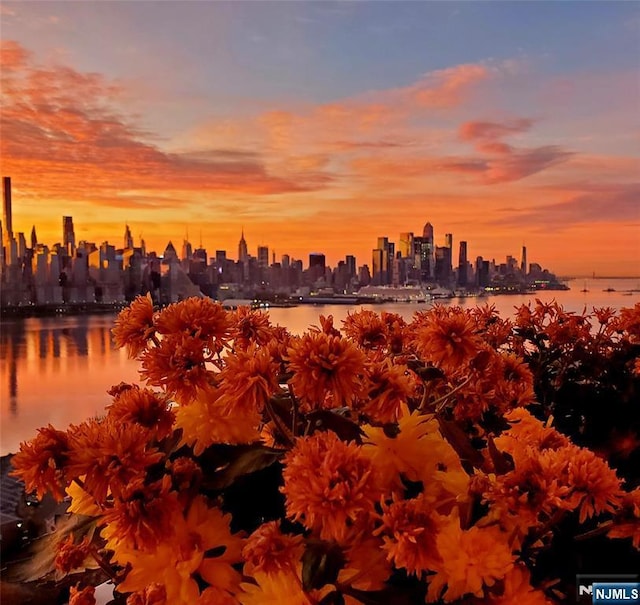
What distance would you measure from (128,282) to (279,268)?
24.2 inches

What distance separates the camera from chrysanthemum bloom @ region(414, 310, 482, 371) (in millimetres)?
406

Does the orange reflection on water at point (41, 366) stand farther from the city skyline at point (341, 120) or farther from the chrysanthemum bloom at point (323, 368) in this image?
the chrysanthemum bloom at point (323, 368)

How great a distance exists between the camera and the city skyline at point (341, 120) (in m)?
1.38

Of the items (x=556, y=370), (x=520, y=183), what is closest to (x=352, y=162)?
(x=520, y=183)

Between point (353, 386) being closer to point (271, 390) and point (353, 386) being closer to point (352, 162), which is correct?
point (271, 390)

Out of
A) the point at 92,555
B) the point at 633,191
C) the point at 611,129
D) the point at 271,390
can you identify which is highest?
the point at 611,129

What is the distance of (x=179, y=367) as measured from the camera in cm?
36

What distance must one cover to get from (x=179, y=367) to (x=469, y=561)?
0.69 ft

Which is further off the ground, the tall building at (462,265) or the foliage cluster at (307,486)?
the tall building at (462,265)

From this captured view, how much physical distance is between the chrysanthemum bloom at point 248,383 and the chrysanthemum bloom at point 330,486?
0.19ft

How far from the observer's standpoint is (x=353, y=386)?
1.09ft

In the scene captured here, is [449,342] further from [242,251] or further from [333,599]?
[242,251]

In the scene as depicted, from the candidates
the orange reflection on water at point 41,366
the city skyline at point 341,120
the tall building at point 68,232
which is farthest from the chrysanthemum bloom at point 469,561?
the tall building at point 68,232

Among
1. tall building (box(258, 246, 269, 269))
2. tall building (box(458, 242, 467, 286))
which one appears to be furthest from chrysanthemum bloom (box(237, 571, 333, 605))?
tall building (box(258, 246, 269, 269))
